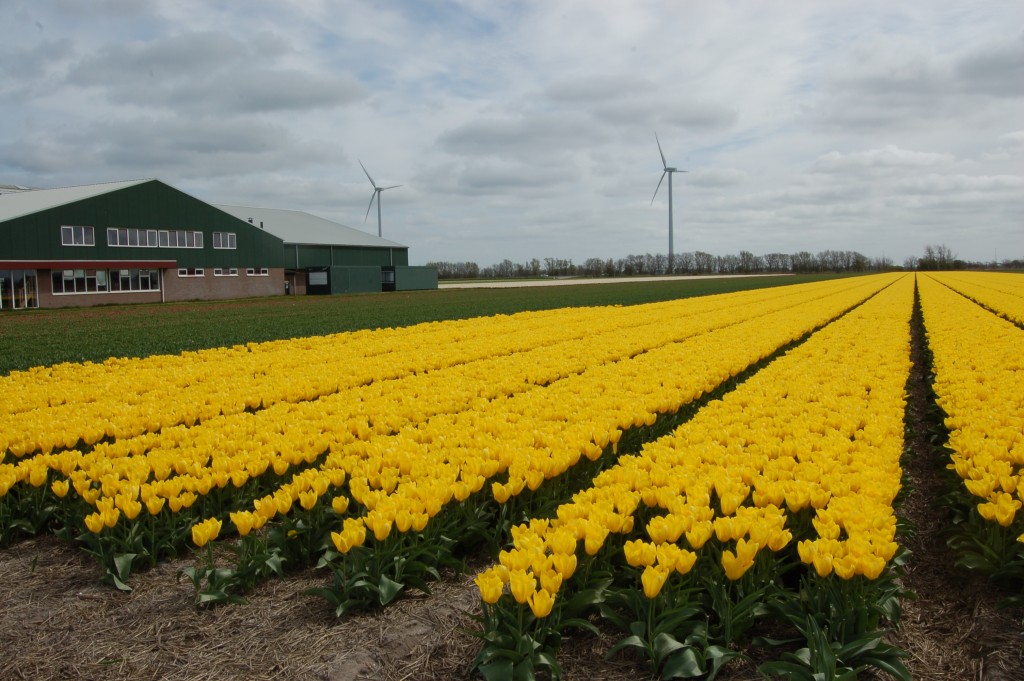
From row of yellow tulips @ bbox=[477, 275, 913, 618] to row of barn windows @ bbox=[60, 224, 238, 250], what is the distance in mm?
47559

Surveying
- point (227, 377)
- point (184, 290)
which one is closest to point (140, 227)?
point (184, 290)

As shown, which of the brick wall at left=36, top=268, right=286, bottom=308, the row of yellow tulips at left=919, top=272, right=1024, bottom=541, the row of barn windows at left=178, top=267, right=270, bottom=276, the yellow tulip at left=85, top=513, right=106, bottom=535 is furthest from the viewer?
the row of barn windows at left=178, top=267, right=270, bottom=276

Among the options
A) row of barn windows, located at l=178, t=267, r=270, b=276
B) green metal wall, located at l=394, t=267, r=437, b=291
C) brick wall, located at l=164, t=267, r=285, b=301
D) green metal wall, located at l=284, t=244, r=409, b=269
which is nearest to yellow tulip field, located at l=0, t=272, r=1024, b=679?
brick wall, located at l=164, t=267, r=285, b=301

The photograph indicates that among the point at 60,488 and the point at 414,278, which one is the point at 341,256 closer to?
the point at 414,278

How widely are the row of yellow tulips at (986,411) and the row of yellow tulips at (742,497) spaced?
52 cm

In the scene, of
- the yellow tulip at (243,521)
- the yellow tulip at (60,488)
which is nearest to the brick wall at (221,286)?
the yellow tulip at (60,488)

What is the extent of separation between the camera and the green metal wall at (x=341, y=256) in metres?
64.4

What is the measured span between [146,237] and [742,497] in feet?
172

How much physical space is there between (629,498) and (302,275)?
211ft

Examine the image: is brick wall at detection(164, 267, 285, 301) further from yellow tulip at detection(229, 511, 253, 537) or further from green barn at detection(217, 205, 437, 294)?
yellow tulip at detection(229, 511, 253, 537)

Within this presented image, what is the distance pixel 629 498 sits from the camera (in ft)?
14.9

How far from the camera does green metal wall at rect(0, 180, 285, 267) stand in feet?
139

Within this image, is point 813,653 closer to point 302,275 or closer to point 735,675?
point 735,675

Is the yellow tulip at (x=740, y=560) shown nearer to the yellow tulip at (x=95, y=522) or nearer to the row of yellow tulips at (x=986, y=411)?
the row of yellow tulips at (x=986, y=411)
